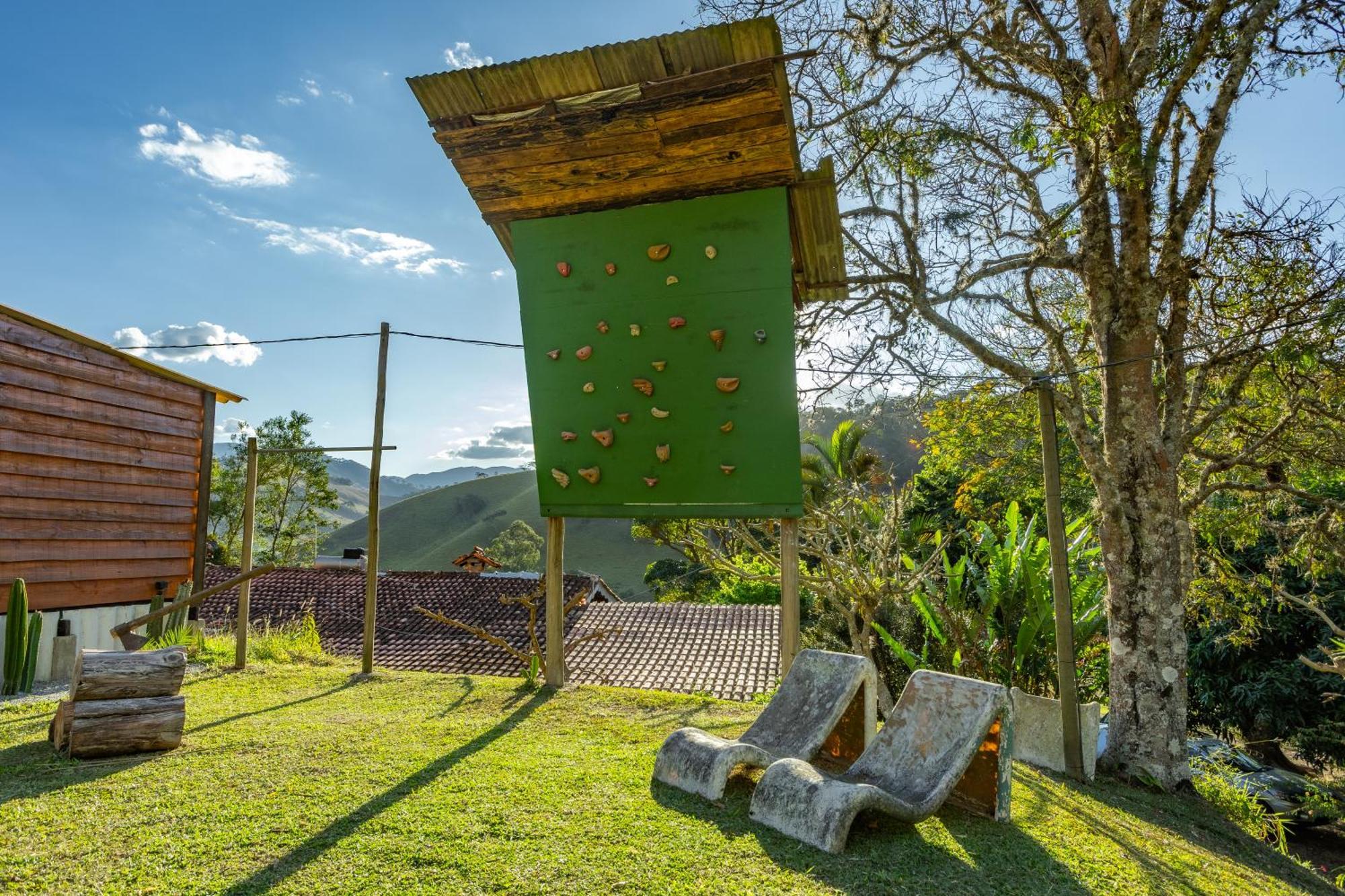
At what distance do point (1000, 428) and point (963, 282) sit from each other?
3.38 meters

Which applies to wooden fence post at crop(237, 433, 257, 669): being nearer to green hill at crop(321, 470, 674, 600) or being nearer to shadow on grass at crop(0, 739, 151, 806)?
shadow on grass at crop(0, 739, 151, 806)

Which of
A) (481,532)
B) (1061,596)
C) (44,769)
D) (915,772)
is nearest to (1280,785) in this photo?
(1061,596)

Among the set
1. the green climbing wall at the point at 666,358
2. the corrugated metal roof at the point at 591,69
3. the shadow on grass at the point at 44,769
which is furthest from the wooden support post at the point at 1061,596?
the shadow on grass at the point at 44,769

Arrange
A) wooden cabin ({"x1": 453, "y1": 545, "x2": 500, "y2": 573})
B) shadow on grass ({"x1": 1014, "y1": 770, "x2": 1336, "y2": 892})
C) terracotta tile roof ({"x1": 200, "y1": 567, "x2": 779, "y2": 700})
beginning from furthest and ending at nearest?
wooden cabin ({"x1": 453, "y1": 545, "x2": 500, "y2": 573})
terracotta tile roof ({"x1": 200, "y1": 567, "x2": 779, "y2": 700})
shadow on grass ({"x1": 1014, "y1": 770, "x2": 1336, "y2": 892})

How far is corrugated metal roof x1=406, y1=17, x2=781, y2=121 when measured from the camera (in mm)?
5555

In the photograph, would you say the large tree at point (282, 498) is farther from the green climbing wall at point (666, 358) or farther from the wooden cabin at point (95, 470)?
the green climbing wall at point (666, 358)

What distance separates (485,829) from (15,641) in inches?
277

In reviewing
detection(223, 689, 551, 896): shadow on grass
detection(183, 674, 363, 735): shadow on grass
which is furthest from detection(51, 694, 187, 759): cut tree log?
detection(223, 689, 551, 896): shadow on grass

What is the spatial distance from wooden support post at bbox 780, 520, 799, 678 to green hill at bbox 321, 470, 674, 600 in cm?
5682

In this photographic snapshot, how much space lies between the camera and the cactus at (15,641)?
7.61m

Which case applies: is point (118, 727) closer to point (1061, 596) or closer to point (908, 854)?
point (908, 854)

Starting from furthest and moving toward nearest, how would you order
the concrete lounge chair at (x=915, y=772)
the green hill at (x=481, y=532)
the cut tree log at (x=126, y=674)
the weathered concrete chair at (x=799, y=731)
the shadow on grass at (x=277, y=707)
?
the green hill at (x=481, y=532) → the shadow on grass at (x=277, y=707) → the cut tree log at (x=126, y=674) → the weathered concrete chair at (x=799, y=731) → the concrete lounge chair at (x=915, y=772)

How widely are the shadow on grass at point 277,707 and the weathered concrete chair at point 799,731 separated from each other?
3730mm

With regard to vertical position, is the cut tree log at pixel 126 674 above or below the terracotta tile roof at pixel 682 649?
above
